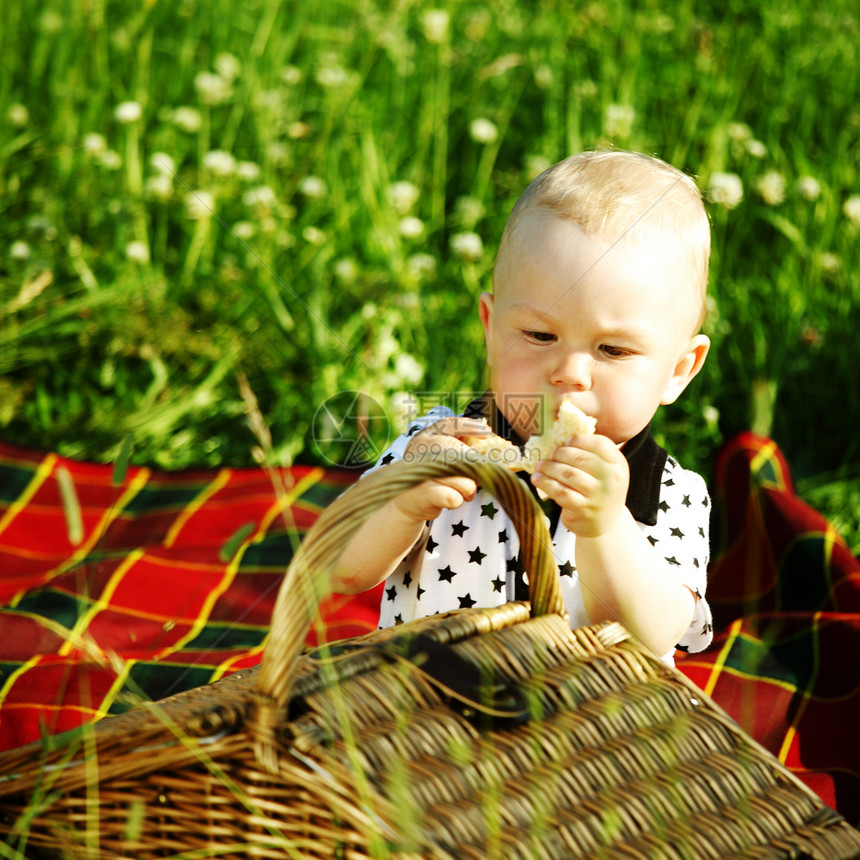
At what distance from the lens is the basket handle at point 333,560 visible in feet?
3.13

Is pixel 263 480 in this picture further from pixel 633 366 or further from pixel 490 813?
pixel 490 813

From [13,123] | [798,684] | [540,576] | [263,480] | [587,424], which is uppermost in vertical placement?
[13,123]

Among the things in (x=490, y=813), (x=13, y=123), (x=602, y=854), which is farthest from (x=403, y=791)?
(x=13, y=123)

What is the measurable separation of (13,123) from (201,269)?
787 mm

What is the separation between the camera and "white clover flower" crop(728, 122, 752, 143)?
301 centimetres

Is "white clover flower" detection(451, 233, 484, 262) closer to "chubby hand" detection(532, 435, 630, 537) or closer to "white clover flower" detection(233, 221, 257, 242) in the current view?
"white clover flower" detection(233, 221, 257, 242)

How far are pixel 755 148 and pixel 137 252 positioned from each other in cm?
175

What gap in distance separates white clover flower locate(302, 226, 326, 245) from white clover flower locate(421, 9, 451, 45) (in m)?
0.79

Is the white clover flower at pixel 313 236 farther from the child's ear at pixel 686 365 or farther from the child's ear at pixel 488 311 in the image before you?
the child's ear at pixel 686 365

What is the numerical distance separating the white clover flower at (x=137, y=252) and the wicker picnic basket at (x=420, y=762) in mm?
1834

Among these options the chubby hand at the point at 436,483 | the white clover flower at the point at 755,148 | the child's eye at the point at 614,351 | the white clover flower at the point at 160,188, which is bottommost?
the chubby hand at the point at 436,483

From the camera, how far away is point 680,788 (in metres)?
1.07

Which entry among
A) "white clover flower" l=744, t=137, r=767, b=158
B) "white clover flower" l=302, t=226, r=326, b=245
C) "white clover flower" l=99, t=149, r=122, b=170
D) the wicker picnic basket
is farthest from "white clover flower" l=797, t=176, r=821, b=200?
the wicker picnic basket

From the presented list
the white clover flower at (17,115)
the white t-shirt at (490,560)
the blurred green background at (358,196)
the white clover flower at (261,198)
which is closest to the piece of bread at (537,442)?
the white t-shirt at (490,560)
